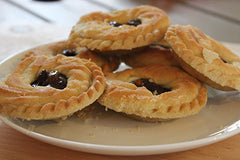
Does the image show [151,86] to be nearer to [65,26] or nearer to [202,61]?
[202,61]

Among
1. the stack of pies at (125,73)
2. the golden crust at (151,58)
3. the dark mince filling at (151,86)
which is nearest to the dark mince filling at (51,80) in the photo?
the stack of pies at (125,73)

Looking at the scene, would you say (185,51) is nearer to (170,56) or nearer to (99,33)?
(170,56)

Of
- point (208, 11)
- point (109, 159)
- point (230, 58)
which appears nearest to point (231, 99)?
point (230, 58)

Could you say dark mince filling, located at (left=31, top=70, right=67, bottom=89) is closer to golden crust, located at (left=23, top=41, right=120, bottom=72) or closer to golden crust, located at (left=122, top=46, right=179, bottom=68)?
golden crust, located at (left=23, top=41, right=120, bottom=72)

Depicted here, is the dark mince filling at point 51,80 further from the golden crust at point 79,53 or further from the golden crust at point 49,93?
the golden crust at point 79,53

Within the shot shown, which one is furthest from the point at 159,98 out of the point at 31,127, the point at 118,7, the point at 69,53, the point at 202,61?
the point at 118,7

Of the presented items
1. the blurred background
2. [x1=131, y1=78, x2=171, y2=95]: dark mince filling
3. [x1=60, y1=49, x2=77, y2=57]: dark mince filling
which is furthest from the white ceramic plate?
the blurred background

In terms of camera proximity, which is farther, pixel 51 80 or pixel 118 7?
pixel 118 7
